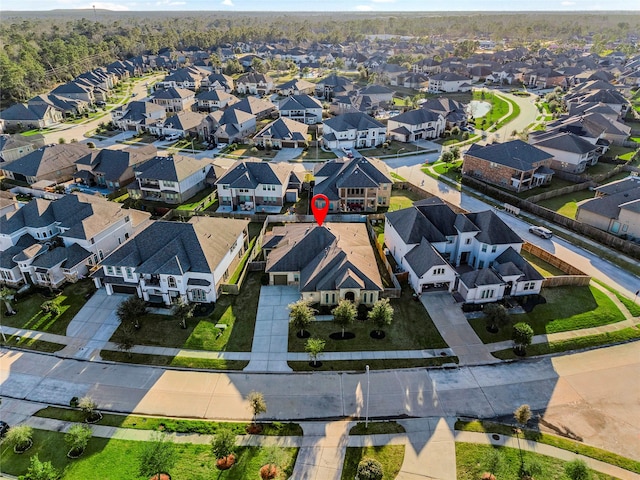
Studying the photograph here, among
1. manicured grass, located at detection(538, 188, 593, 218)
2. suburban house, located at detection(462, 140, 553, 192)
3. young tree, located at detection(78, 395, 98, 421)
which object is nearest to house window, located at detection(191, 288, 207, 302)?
young tree, located at detection(78, 395, 98, 421)

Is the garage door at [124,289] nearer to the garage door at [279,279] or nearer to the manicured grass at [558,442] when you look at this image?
the garage door at [279,279]

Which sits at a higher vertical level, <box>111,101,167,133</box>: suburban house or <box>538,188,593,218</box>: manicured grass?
<box>111,101,167,133</box>: suburban house

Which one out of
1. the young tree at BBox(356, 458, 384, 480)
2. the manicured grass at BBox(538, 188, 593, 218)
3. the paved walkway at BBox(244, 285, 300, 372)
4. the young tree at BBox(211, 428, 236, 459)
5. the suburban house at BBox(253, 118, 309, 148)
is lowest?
the paved walkway at BBox(244, 285, 300, 372)

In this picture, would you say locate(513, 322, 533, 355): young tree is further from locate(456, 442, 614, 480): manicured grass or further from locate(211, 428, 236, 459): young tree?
locate(211, 428, 236, 459): young tree

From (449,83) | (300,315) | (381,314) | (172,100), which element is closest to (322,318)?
(300,315)

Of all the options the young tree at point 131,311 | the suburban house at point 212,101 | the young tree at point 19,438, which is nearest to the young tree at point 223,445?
the young tree at point 19,438
